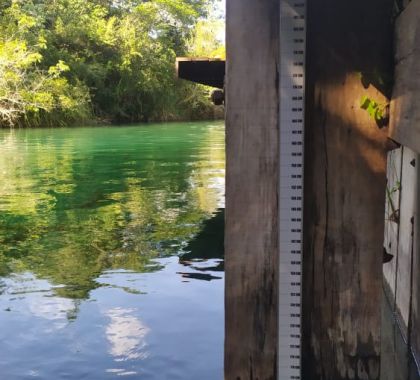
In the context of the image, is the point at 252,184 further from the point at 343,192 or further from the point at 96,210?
the point at 96,210

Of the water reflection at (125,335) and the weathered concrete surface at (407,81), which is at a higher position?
the weathered concrete surface at (407,81)

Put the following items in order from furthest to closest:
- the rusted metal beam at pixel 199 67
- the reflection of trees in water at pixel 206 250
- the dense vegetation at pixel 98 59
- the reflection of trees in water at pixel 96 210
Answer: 1. the dense vegetation at pixel 98 59
2. the reflection of trees in water at pixel 96 210
3. the reflection of trees in water at pixel 206 250
4. the rusted metal beam at pixel 199 67

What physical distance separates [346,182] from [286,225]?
0.26 metres

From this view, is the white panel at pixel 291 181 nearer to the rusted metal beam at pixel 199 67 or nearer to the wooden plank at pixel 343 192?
the wooden plank at pixel 343 192

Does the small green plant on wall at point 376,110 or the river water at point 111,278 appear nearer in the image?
the small green plant on wall at point 376,110

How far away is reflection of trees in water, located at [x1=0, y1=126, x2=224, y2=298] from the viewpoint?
20.7ft

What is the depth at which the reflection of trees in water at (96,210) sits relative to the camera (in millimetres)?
6320

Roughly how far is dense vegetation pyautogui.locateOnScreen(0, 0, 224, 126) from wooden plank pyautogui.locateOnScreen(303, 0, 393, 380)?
3374 cm

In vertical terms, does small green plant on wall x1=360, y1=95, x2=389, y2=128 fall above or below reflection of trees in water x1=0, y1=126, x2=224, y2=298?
above

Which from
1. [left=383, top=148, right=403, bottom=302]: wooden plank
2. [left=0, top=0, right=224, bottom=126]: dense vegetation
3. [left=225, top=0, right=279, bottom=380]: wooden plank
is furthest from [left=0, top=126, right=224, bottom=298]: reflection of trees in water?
[left=0, top=0, right=224, bottom=126]: dense vegetation

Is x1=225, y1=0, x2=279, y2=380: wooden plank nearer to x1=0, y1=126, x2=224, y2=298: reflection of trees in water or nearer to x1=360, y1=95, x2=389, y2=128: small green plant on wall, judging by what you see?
x1=360, y1=95, x2=389, y2=128: small green plant on wall

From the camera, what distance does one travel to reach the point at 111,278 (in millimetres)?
5746

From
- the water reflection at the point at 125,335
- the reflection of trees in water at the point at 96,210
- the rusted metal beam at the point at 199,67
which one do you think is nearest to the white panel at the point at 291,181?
the water reflection at the point at 125,335

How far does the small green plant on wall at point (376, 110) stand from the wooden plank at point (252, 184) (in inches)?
11.8
